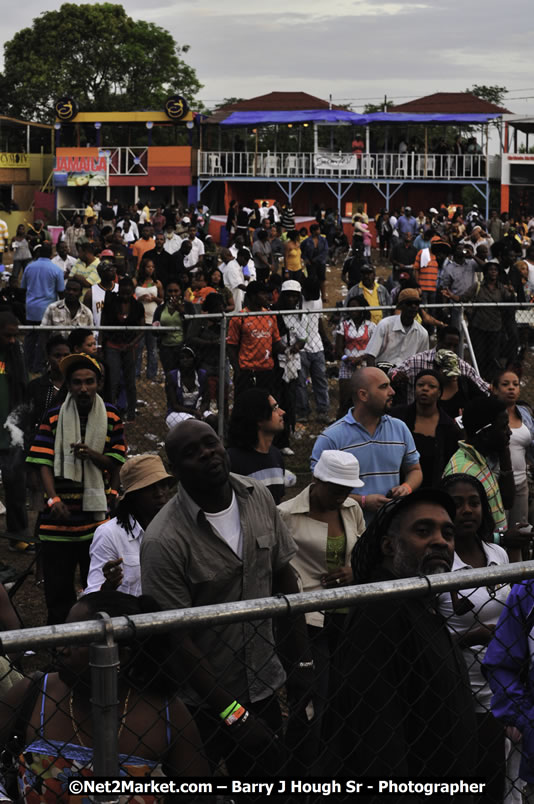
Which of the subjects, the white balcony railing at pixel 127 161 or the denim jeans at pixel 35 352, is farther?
the white balcony railing at pixel 127 161

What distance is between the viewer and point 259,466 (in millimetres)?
5910

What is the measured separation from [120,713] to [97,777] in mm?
524

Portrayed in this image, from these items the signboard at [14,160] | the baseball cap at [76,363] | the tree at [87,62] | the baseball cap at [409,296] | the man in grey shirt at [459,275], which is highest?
the tree at [87,62]

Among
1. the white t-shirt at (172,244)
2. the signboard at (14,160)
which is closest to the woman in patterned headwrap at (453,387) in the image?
the white t-shirt at (172,244)

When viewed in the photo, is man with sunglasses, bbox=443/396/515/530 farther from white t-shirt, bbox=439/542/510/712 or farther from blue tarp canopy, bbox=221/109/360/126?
blue tarp canopy, bbox=221/109/360/126

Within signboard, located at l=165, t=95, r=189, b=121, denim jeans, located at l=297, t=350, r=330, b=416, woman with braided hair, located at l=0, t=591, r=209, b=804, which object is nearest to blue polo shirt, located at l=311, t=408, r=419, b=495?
woman with braided hair, located at l=0, t=591, r=209, b=804

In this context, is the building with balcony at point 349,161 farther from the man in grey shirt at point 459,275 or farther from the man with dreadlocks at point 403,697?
the man with dreadlocks at point 403,697

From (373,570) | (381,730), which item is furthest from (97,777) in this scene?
(373,570)

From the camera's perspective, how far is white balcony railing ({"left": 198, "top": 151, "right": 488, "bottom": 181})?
1654 inches

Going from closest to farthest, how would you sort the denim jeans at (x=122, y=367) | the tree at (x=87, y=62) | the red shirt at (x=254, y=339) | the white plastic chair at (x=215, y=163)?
the red shirt at (x=254, y=339), the denim jeans at (x=122, y=367), the white plastic chair at (x=215, y=163), the tree at (x=87, y=62)

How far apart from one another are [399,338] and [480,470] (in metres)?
3.80

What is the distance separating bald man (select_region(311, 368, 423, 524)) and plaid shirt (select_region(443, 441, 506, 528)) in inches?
10.6

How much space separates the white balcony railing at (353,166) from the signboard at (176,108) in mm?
1744

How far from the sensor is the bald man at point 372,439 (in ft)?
20.2
